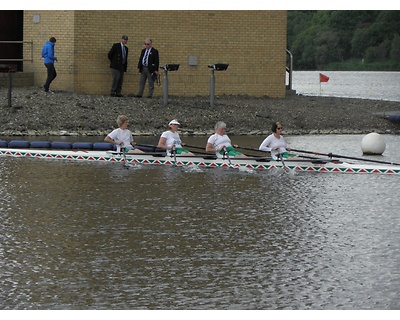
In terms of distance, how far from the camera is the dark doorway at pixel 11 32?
127ft

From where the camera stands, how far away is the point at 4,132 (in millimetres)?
28609

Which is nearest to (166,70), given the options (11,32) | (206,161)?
(11,32)

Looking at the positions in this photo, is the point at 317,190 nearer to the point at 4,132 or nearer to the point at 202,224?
the point at 202,224

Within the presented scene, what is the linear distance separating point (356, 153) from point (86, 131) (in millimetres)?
7791

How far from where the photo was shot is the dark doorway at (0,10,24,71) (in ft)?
127

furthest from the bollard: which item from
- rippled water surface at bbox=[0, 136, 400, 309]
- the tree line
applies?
the tree line

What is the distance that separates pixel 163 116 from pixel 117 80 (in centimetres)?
320

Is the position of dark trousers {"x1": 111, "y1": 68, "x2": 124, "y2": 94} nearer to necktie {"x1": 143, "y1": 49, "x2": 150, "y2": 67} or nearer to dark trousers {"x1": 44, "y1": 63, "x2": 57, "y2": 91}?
necktie {"x1": 143, "y1": 49, "x2": 150, "y2": 67}

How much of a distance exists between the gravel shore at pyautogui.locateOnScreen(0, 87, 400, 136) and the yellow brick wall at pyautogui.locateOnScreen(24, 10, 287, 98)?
1.06m

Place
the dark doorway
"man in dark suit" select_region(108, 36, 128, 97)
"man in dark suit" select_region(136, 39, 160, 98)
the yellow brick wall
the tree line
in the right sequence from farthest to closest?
1. the tree line
2. the dark doorway
3. the yellow brick wall
4. "man in dark suit" select_region(108, 36, 128, 97)
5. "man in dark suit" select_region(136, 39, 160, 98)

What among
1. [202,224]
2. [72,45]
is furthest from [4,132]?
[202,224]

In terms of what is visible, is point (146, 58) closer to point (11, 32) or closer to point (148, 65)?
point (148, 65)

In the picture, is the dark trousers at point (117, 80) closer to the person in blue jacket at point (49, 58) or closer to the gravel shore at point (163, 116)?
the gravel shore at point (163, 116)

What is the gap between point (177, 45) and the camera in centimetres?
3541
